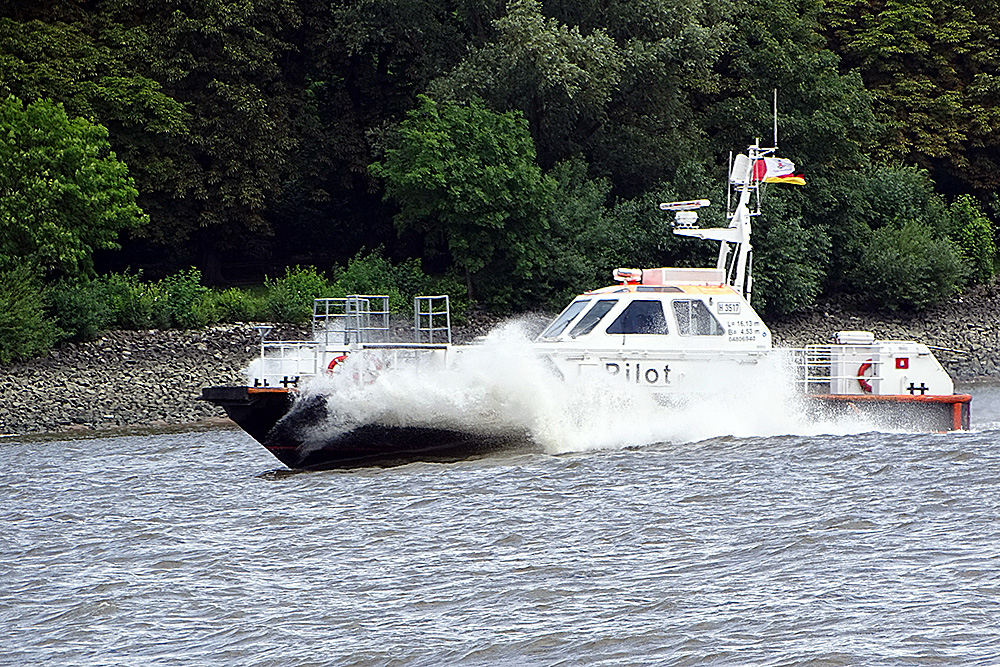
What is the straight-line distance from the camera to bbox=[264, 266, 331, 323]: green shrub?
1455 inches

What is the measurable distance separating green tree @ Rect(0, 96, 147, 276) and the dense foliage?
2.6 inches

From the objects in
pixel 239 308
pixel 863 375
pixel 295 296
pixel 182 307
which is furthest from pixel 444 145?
pixel 863 375

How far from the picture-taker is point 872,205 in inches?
1836

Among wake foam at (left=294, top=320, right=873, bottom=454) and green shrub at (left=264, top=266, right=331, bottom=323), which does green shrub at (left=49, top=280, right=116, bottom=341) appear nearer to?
green shrub at (left=264, top=266, right=331, bottom=323)

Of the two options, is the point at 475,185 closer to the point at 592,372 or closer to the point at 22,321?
the point at 22,321

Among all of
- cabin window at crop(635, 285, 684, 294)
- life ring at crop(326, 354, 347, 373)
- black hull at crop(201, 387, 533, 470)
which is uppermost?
cabin window at crop(635, 285, 684, 294)

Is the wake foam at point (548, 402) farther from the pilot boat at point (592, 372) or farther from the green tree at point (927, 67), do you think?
the green tree at point (927, 67)

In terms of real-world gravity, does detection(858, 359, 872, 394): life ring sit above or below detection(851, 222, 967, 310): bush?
below

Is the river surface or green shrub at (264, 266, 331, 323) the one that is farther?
green shrub at (264, 266, 331, 323)

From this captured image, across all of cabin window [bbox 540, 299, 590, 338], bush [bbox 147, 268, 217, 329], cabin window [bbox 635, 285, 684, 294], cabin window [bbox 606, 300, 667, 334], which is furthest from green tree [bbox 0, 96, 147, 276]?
cabin window [bbox 606, 300, 667, 334]

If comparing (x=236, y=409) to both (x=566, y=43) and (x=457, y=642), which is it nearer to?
(x=457, y=642)

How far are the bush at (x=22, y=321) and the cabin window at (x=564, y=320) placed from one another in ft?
55.5

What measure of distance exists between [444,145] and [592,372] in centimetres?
2118

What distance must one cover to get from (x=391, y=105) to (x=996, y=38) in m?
24.5
